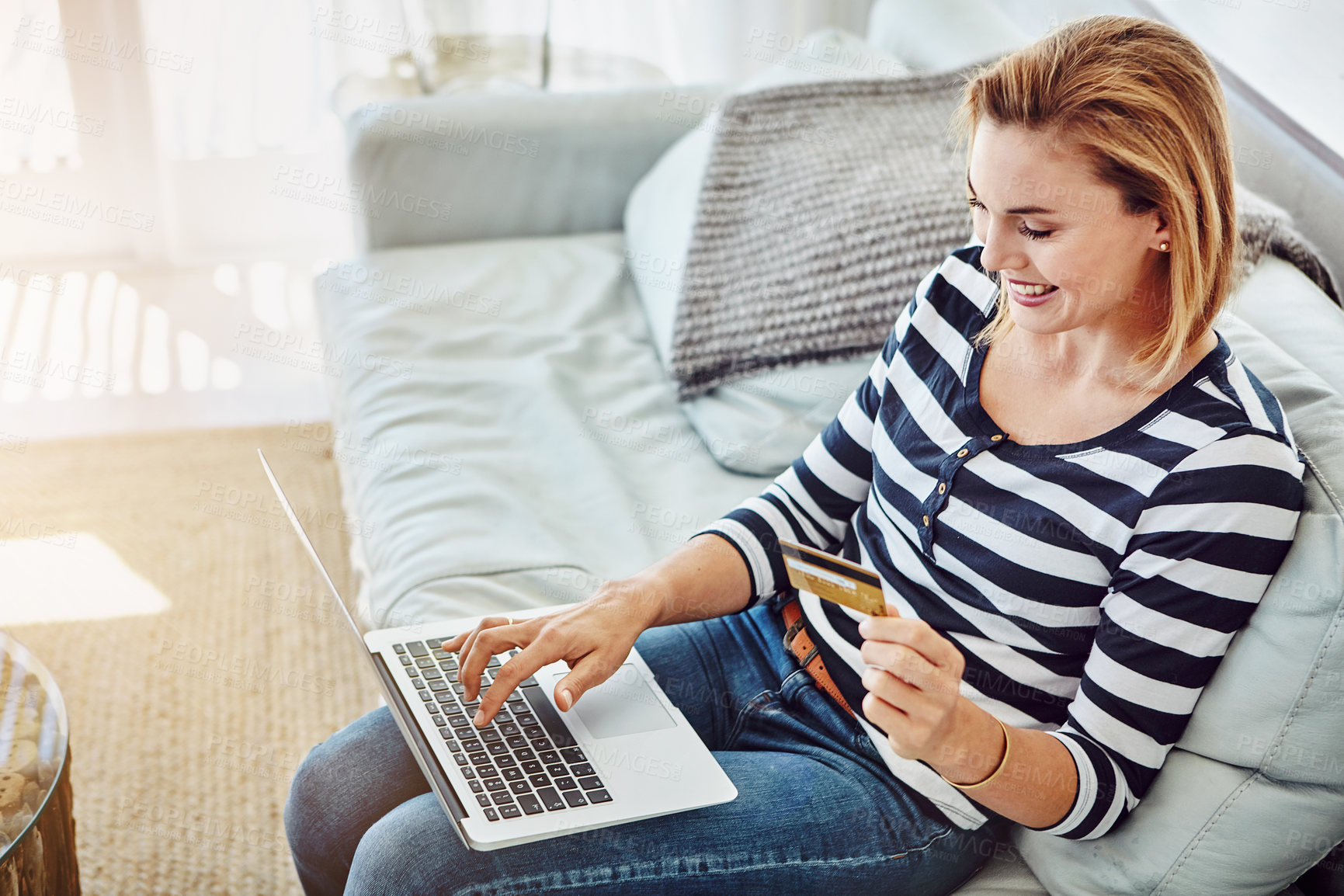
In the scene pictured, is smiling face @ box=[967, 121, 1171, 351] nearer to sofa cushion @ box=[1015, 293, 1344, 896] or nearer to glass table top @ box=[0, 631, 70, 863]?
sofa cushion @ box=[1015, 293, 1344, 896]

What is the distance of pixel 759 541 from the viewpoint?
3.75ft

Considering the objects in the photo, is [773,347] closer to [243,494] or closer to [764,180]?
[764,180]

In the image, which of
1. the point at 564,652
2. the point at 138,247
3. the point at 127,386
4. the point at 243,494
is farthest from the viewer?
the point at 138,247

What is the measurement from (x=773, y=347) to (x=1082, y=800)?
2.62 feet

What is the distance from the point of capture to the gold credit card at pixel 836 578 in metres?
0.79

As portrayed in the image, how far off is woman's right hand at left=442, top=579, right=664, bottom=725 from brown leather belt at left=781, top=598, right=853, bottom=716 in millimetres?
140

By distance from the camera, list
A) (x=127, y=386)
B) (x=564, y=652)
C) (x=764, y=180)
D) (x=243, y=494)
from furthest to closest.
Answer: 1. (x=127, y=386)
2. (x=243, y=494)
3. (x=764, y=180)
4. (x=564, y=652)

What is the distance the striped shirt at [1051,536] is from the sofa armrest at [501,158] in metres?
1.02

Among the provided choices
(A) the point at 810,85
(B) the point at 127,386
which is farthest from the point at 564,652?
(B) the point at 127,386

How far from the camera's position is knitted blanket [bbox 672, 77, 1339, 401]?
1488mm

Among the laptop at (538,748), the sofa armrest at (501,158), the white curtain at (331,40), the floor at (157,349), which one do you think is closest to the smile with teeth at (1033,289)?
the laptop at (538,748)

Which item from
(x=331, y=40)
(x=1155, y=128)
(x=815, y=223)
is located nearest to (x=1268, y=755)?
(x=1155, y=128)

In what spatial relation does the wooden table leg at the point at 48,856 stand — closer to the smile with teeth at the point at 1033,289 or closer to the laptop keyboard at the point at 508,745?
the laptop keyboard at the point at 508,745

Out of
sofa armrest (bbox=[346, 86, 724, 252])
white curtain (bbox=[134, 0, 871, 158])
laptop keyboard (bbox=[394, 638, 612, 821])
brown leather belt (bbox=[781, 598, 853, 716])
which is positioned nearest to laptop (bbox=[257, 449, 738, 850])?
laptop keyboard (bbox=[394, 638, 612, 821])
